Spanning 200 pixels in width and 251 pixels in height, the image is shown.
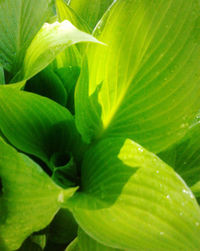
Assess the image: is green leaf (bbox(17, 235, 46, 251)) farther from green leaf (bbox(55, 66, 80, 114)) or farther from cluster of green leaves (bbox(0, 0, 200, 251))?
green leaf (bbox(55, 66, 80, 114))

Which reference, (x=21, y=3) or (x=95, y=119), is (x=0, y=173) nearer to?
(x=95, y=119)

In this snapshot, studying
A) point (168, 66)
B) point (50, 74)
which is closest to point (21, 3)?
point (50, 74)

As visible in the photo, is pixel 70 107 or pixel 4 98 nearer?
pixel 4 98

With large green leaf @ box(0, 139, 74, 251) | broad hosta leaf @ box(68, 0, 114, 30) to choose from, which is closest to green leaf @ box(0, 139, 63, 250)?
large green leaf @ box(0, 139, 74, 251)

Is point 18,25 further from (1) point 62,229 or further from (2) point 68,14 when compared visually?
(1) point 62,229

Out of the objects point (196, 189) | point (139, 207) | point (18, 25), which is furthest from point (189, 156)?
point (18, 25)
